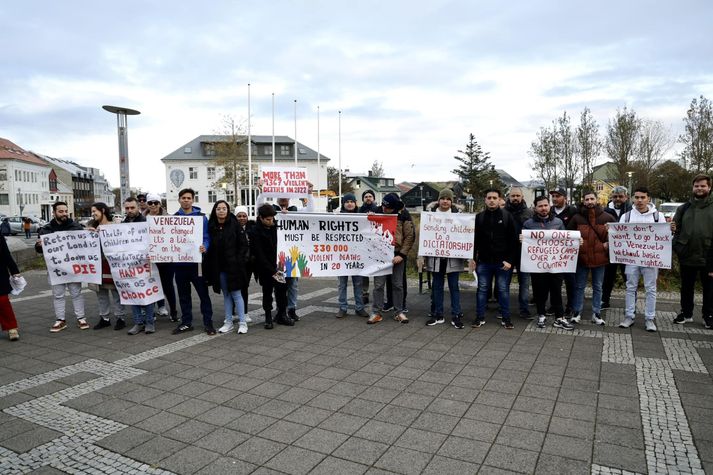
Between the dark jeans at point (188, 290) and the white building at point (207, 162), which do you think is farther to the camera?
the white building at point (207, 162)

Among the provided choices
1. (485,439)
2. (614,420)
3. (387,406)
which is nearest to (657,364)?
(614,420)

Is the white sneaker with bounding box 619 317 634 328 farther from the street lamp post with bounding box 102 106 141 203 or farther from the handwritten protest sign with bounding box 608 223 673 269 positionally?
the street lamp post with bounding box 102 106 141 203

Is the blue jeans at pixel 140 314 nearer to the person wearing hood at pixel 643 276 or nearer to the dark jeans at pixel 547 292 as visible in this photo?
the dark jeans at pixel 547 292

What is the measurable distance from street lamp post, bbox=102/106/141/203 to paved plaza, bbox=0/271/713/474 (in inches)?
348

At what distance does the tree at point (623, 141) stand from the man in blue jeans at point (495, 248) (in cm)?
3768

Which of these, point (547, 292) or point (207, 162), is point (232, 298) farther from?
point (207, 162)

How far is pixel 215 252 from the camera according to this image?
7.24m

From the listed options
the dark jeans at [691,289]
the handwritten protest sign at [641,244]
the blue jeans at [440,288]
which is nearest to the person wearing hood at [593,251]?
the handwritten protest sign at [641,244]

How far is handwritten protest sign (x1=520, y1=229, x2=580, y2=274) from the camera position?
738cm

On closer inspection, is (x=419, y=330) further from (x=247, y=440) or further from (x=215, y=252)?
(x=247, y=440)

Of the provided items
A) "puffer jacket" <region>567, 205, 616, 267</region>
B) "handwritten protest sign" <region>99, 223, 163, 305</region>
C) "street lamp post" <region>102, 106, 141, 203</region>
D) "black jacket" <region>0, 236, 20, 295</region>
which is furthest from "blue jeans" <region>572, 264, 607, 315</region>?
"street lamp post" <region>102, 106, 141, 203</region>

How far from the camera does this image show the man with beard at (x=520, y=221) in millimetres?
7996

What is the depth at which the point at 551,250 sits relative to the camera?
24.4ft

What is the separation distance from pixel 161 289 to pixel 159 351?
142 centimetres
